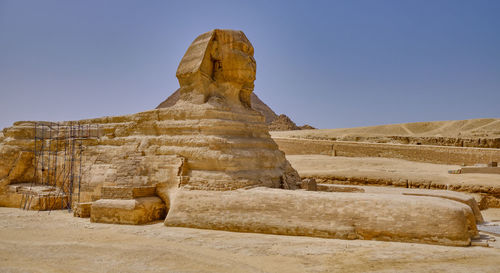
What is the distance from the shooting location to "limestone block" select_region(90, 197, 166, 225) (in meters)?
7.50

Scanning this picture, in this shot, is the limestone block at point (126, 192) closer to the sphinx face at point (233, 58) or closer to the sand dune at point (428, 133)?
the sphinx face at point (233, 58)

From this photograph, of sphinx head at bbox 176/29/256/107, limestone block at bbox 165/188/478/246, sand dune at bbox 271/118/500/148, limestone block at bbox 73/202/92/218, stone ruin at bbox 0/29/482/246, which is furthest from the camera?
sand dune at bbox 271/118/500/148

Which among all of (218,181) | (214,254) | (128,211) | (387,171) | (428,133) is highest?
(428,133)

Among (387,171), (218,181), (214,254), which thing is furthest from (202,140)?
(387,171)

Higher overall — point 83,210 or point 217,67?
point 217,67

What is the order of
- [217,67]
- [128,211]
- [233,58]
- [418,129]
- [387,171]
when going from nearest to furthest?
[128,211] → [233,58] → [217,67] → [387,171] → [418,129]

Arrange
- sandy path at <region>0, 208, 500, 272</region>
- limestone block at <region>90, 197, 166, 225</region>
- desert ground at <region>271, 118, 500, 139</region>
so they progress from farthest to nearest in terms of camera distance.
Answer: desert ground at <region>271, 118, 500, 139</region>, limestone block at <region>90, 197, 166, 225</region>, sandy path at <region>0, 208, 500, 272</region>

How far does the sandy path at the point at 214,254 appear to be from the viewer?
15.4 feet

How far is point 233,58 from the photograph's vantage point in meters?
8.59

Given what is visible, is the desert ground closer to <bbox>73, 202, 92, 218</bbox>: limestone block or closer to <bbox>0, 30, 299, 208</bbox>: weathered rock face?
<bbox>0, 30, 299, 208</bbox>: weathered rock face

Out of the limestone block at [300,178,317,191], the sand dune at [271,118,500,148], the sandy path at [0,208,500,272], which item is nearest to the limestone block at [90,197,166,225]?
the sandy path at [0,208,500,272]

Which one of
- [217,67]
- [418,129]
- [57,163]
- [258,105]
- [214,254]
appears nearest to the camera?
[214,254]

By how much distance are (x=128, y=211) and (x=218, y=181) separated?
1.95 m

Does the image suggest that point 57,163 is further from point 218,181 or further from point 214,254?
point 214,254
